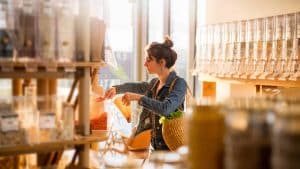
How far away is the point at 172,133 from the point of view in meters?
2.93

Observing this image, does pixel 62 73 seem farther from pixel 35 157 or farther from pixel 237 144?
pixel 237 144

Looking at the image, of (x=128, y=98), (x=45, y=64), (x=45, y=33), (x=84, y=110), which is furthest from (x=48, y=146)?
(x=128, y=98)

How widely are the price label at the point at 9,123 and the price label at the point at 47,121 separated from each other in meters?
0.10

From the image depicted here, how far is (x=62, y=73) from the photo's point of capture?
1812mm

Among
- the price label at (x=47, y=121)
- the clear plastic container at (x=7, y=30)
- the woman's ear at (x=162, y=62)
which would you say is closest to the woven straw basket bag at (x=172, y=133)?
the woman's ear at (x=162, y=62)

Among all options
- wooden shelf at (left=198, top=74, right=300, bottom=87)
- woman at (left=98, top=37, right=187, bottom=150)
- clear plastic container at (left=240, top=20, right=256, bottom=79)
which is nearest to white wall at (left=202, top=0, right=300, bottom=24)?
clear plastic container at (left=240, top=20, right=256, bottom=79)

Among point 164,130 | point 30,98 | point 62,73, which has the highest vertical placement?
→ point 62,73

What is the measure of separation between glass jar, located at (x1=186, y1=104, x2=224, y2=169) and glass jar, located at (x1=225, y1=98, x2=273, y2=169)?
0.08 metres

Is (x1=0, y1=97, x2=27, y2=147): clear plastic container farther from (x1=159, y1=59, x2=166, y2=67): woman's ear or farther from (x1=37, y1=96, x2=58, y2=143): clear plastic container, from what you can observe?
(x1=159, y1=59, x2=166, y2=67): woman's ear

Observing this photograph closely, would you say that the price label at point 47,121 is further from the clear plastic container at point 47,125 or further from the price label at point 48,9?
the price label at point 48,9

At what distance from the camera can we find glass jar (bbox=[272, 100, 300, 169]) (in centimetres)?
A: 95

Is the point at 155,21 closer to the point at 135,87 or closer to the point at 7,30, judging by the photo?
the point at 135,87

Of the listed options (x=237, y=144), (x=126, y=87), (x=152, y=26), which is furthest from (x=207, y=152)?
(x=152, y=26)

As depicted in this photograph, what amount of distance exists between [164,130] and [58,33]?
1.44m
